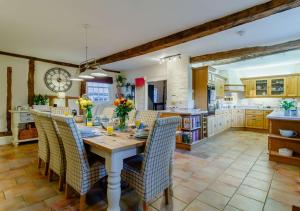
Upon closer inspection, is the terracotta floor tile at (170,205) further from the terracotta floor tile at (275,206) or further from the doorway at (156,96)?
the doorway at (156,96)

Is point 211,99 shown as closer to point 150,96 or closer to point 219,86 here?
point 219,86

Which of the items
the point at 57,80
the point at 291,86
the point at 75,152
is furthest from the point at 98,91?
the point at 291,86

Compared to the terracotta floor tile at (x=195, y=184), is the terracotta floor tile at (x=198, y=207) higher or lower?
lower

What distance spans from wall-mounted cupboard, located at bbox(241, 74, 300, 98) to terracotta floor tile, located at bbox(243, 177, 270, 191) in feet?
16.3

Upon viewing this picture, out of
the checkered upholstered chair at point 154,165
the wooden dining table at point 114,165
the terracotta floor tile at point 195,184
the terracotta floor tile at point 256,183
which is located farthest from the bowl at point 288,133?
the wooden dining table at point 114,165

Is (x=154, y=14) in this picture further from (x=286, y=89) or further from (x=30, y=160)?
(x=286, y=89)

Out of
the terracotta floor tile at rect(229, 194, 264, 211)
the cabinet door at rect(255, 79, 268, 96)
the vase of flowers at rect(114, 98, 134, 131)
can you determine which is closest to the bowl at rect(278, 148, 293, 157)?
the terracotta floor tile at rect(229, 194, 264, 211)

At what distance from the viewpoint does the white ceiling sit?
232cm

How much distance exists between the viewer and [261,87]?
661 centimetres

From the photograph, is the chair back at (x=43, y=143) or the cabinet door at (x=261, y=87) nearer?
the chair back at (x=43, y=143)

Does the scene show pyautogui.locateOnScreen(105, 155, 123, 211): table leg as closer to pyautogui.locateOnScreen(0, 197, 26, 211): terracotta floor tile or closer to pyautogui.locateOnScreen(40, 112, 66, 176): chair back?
pyautogui.locateOnScreen(40, 112, 66, 176): chair back

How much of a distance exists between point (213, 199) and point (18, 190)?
2.48 meters

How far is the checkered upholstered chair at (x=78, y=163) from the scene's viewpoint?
1697 millimetres

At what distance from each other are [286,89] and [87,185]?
7059 millimetres
